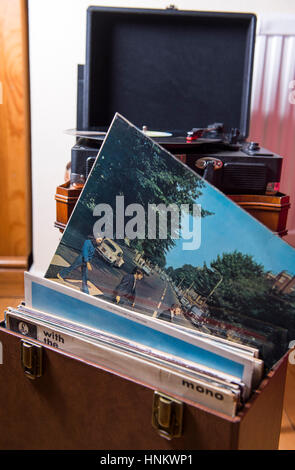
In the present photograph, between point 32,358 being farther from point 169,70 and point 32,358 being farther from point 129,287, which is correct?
point 169,70

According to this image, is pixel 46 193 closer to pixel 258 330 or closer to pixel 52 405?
pixel 52 405

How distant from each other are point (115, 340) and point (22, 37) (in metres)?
1.43

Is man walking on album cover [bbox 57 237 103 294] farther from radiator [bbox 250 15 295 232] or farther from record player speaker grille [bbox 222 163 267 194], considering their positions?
radiator [bbox 250 15 295 232]

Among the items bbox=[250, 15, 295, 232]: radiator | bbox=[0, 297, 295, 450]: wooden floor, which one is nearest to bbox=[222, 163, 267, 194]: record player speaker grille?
bbox=[0, 297, 295, 450]: wooden floor

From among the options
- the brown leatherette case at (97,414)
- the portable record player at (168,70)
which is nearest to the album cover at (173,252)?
the brown leatherette case at (97,414)

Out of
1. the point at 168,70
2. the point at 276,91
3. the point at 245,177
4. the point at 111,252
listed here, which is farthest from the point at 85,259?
the point at 276,91

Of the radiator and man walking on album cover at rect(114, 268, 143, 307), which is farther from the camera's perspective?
the radiator

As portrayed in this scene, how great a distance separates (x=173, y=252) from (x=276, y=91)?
1320mm

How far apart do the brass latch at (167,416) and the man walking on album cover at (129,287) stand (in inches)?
7.2

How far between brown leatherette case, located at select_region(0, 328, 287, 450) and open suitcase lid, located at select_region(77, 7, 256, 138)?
2.94ft

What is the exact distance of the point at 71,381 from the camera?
75 centimetres

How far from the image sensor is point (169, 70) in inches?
62.4

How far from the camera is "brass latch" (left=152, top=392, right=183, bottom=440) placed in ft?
2.10

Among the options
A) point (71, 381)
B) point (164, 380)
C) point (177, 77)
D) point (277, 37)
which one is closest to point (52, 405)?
point (71, 381)
